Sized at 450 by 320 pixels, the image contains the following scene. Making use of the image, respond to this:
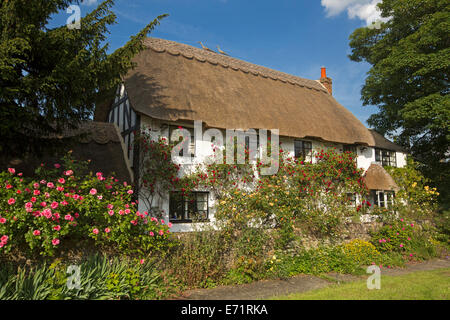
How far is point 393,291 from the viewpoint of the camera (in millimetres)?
5426

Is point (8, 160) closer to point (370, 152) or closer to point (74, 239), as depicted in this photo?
point (74, 239)

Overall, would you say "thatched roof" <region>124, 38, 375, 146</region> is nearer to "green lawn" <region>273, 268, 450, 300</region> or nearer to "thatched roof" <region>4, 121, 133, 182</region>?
"thatched roof" <region>4, 121, 133, 182</region>

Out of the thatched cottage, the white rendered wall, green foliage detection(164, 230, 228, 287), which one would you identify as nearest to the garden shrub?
green foliage detection(164, 230, 228, 287)

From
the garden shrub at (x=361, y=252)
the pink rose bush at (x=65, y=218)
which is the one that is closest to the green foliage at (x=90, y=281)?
the pink rose bush at (x=65, y=218)

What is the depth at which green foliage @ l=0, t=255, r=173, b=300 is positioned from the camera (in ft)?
13.6

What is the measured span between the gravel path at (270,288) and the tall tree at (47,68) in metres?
4.20

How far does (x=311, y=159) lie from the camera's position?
11742 mm

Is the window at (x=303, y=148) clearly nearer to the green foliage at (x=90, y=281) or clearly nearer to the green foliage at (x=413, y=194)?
the green foliage at (x=413, y=194)

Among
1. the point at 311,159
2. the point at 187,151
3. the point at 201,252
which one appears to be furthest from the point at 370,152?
the point at 201,252

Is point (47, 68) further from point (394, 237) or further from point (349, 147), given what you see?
point (349, 147)

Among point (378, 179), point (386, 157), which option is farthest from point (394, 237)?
point (386, 157)

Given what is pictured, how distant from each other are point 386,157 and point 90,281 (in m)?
15.9

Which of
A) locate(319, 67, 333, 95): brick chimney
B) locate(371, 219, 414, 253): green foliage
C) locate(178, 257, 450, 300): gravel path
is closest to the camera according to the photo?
locate(178, 257, 450, 300): gravel path

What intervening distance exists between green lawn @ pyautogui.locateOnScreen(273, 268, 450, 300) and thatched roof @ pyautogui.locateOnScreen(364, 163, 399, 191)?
725 cm
